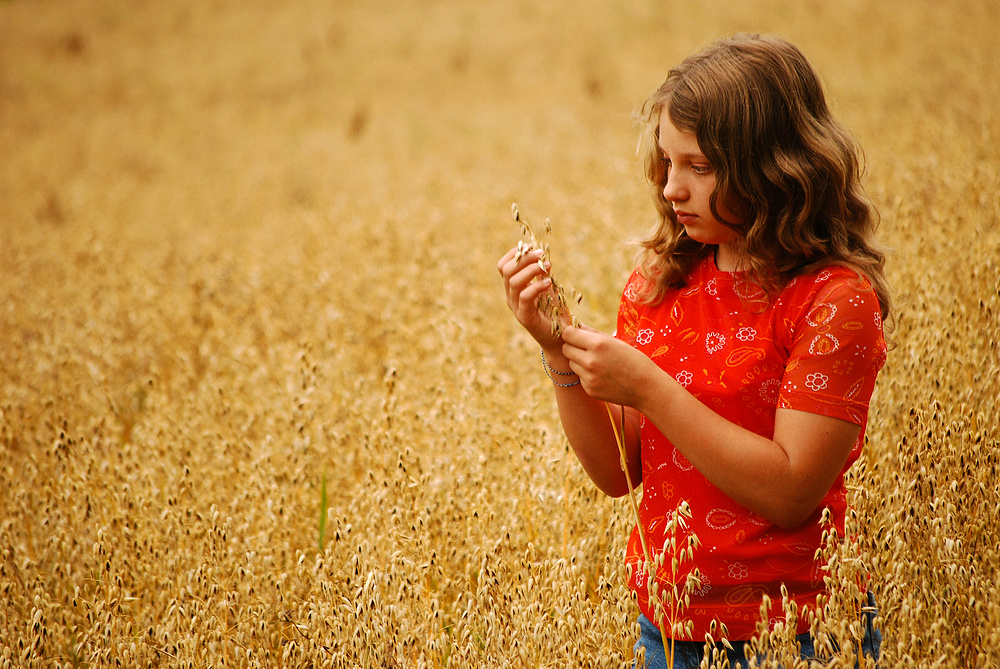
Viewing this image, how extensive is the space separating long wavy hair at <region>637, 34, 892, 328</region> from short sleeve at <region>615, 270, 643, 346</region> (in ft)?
0.98

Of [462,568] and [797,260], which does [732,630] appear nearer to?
[797,260]

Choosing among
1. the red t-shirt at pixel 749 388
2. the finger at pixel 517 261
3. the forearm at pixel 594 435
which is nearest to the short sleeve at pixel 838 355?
the red t-shirt at pixel 749 388

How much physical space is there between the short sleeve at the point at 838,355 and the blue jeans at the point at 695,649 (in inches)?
19.2

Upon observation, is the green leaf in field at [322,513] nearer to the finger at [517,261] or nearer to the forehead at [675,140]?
the finger at [517,261]

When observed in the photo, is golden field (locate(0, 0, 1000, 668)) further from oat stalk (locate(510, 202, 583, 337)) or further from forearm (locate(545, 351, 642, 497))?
oat stalk (locate(510, 202, 583, 337))

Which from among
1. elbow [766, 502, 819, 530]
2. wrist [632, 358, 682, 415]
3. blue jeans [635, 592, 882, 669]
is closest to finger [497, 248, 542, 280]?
wrist [632, 358, 682, 415]

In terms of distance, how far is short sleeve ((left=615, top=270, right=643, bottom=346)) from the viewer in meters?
1.77

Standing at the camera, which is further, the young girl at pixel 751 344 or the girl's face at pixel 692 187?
the girl's face at pixel 692 187

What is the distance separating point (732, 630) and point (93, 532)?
1.93 metres

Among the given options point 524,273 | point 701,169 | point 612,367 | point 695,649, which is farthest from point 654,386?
point 695,649

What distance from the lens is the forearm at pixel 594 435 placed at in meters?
1.62

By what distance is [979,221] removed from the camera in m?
3.36

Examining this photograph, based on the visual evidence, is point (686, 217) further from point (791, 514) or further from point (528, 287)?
point (791, 514)

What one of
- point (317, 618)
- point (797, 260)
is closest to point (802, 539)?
point (797, 260)
